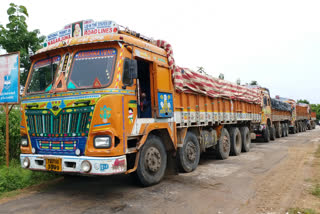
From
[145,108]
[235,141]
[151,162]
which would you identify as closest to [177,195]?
[151,162]

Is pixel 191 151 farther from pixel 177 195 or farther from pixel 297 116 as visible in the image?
pixel 297 116

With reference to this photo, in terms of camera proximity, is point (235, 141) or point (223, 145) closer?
point (223, 145)

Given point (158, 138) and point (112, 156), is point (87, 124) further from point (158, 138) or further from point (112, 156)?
point (158, 138)

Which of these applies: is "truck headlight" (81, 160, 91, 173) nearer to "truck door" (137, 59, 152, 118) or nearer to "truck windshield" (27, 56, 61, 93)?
"truck door" (137, 59, 152, 118)

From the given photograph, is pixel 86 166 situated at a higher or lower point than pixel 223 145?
higher

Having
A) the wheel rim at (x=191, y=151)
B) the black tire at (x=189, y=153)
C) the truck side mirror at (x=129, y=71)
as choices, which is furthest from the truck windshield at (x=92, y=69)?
the wheel rim at (x=191, y=151)

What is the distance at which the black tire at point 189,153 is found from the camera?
Answer: 22.0ft

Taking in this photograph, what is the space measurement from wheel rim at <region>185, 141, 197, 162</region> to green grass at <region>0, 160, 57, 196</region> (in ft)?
11.1

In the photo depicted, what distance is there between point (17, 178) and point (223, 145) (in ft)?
21.4

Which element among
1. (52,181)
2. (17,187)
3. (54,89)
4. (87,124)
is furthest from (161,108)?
(17,187)

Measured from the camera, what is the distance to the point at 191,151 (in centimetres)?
707

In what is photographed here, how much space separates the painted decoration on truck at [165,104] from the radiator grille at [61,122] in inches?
67.3

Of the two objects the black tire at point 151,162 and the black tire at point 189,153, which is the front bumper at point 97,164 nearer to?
the black tire at point 151,162

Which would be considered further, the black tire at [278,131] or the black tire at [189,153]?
the black tire at [278,131]
